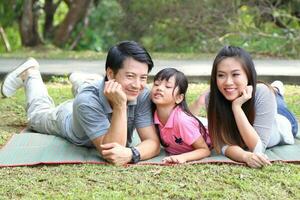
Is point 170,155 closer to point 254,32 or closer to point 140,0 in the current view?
point 254,32

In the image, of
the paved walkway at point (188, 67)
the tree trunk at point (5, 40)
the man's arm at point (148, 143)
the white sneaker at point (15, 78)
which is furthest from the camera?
the tree trunk at point (5, 40)

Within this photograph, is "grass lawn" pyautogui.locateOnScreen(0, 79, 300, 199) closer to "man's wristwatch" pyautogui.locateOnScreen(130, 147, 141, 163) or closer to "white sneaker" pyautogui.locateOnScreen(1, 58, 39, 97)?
"man's wristwatch" pyautogui.locateOnScreen(130, 147, 141, 163)

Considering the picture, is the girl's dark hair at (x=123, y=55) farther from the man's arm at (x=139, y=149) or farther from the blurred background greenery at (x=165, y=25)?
the blurred background greenery at (x=165, y=25)

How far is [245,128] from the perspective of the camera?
3477 mm

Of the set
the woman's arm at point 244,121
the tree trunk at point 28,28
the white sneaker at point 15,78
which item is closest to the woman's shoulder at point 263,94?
the woman's arm at point 244,121

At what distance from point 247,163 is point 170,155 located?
0.54 metres

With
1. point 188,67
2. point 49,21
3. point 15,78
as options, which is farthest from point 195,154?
point 49,21

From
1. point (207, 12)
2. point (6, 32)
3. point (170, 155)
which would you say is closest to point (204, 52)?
point (207, 12)

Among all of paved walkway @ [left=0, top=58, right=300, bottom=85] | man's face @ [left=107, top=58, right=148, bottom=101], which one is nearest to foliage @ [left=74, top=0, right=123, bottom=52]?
paved walkway @ [left=0, top=58, right=300, bottom=85]

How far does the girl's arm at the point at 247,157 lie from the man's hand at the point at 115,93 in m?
0.70

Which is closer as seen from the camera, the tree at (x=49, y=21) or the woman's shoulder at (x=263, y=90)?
the woman's shoulder at (x=263, y=90)

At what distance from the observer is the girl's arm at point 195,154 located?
3.44 m

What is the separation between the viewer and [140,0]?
14312 millimetres

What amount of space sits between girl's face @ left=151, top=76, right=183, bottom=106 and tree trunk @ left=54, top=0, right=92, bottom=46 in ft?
37.0
